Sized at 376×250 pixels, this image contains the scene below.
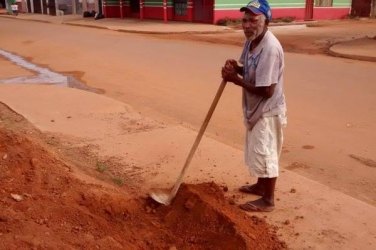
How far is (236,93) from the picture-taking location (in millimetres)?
8336

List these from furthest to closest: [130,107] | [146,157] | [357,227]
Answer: [130,107]
[146,157]
[357,227]

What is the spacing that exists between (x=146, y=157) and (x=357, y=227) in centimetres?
225

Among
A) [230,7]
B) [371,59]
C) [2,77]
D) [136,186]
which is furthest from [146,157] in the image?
[230,7]

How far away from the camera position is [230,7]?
80.5ft

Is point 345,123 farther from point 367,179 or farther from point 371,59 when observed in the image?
point 371,59

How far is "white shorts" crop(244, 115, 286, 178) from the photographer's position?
3.55 m

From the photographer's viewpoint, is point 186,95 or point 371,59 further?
point 371,59

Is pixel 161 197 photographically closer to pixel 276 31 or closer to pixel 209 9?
pixel 276 31

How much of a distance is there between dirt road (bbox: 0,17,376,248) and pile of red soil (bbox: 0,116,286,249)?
51 cm

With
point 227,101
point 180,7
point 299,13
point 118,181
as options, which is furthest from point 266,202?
point 299,13

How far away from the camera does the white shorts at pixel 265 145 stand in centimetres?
355

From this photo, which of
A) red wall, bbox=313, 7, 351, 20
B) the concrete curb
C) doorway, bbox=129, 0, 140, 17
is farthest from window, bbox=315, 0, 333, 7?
the concrete curb

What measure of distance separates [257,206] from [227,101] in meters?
4.17

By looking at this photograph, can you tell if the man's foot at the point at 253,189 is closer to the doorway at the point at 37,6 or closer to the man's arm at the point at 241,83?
the man's arm at the point at 241,83
